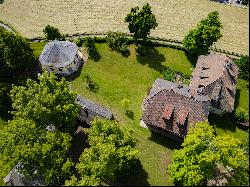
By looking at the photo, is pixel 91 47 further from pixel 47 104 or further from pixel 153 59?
pixel 47 104

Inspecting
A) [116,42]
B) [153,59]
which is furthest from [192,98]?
[116,42]

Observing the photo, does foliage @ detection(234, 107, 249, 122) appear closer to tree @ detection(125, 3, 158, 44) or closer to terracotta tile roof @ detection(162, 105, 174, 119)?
terracotta tile roof @ detection(162, 105, 174, 119)

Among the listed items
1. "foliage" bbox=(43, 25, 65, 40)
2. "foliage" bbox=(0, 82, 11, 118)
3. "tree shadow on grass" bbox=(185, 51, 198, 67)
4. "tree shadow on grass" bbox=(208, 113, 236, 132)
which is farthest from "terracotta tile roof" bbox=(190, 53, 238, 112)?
"foliage" bbox=(0, 82, 11, 118)

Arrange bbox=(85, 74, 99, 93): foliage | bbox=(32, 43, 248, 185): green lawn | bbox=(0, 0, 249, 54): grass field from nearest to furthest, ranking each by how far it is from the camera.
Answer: bbox=(32, 43, 248, 185): green lawn, bbox=(85, 74, 99, 93): foliage, bbox=(0, 0, 249, 54): grass field

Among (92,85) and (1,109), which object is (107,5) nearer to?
(92,85)

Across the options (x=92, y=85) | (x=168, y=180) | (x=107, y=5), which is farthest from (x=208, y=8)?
(x=168, y=180)
